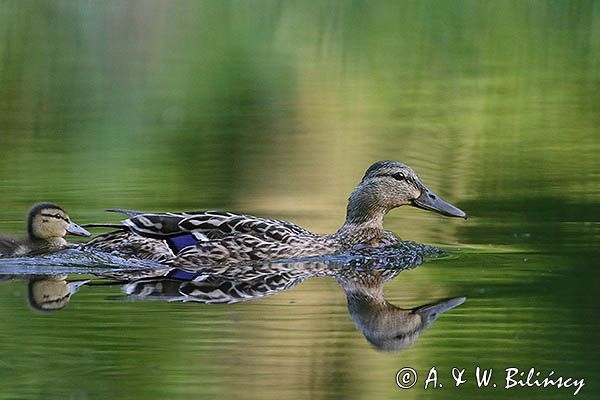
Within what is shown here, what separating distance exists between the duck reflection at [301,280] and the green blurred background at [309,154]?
13 centimetres

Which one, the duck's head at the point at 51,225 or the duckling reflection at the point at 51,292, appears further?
the duck's head at the point at 51,225

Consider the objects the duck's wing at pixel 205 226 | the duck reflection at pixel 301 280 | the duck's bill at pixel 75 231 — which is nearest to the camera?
the duck reflection at pixel 301 280

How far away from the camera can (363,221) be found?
377 inches

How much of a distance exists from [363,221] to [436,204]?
49cm

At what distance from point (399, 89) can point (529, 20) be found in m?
3.40

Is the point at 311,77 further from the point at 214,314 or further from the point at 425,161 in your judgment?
the point at 214,314

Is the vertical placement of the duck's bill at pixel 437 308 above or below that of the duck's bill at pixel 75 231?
above

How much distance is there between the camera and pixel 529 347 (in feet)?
21.6

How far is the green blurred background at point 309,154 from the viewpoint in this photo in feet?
21.2

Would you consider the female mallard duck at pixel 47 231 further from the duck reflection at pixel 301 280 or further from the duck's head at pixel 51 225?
the duck reflection at pixel 301 280

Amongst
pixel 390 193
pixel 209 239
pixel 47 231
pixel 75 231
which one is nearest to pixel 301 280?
pixel 209 239

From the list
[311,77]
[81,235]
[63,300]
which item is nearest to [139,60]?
[311,77]

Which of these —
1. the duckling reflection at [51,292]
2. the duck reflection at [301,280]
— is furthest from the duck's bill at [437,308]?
the duckling reflection at [51,292]

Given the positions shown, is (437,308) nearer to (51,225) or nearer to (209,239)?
(209,239)
